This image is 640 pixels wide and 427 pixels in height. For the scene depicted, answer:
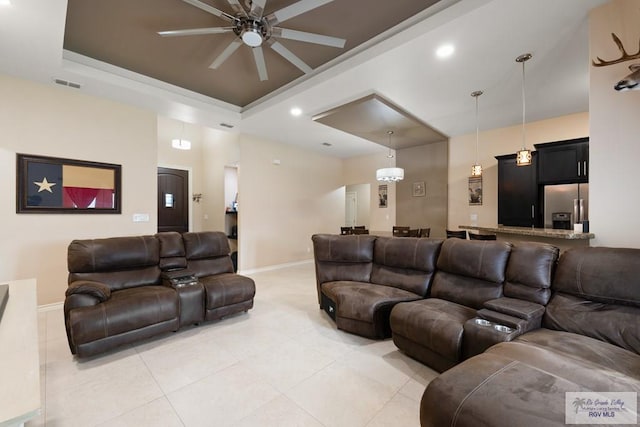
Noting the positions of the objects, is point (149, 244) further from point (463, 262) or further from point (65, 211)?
point (463, 262)

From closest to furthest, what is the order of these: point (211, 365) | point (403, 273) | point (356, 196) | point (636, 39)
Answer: point (636, 39), point (211, 365), point (403, 273), point (356, 196)

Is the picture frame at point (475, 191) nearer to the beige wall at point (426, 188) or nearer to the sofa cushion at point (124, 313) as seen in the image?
the beige wall at point (426, 188)

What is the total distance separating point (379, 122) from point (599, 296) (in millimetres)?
3778

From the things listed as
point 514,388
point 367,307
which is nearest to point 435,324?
point 367,307

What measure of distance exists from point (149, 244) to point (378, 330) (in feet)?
9.12

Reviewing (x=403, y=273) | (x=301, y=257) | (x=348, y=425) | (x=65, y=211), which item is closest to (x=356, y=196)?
(x=301, y=257)

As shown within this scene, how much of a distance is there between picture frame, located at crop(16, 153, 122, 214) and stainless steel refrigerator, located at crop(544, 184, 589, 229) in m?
6.78

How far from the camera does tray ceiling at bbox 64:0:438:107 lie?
2.51 metres

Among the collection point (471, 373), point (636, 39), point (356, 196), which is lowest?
point (471, 373)

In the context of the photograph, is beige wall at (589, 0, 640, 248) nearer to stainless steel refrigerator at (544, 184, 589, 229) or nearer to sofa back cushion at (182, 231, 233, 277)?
stainless steel refrigerator at (544, 184, 589, 229)

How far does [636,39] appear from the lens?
81.7 inches

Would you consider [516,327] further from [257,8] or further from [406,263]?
[257,8]

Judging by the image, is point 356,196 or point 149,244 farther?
point 356,196

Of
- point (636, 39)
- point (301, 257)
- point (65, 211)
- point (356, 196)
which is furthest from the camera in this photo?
point (356, 196)
